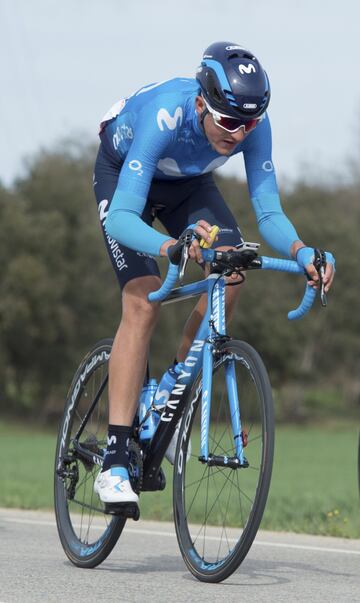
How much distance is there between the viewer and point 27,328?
68.9 metres

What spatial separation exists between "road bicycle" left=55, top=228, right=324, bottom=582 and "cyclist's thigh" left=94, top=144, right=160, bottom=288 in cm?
20

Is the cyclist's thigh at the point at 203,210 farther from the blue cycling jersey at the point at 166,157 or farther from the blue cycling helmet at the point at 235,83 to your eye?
the blue cycling helmet at the point at 235,83

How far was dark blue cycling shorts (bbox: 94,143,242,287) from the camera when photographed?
5.86 meters

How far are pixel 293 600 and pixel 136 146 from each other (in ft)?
6.75

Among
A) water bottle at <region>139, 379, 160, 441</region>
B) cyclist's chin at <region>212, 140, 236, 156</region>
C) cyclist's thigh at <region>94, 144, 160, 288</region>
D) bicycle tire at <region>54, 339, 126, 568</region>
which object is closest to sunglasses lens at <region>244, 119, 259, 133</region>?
cyclist's chin at <region>212, 140, 236, 156</region>

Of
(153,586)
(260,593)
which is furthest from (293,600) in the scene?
(153,586)

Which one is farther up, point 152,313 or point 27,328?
point 27,328

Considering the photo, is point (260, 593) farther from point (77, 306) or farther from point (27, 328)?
point (77, 306)

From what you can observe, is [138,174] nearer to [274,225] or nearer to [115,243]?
[115,243]

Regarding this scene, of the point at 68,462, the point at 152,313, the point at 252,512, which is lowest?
the point at 252,512

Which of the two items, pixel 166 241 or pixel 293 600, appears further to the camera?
pixel 166 241

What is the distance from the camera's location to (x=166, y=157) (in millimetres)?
5781

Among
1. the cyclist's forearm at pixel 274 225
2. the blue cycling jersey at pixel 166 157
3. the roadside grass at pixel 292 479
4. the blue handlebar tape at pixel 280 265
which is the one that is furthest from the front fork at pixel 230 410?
the roadside grass at pixel 292 479

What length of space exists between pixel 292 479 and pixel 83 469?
1201 inches
